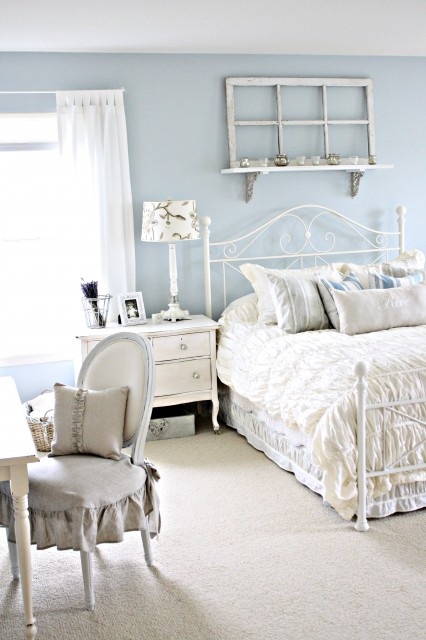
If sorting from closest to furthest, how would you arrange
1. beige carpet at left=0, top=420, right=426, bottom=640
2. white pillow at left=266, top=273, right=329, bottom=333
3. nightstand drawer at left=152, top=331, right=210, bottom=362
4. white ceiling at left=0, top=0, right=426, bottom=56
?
beige carpet at left=0, top=420, right=426, bottom=640 → white ceiling at left=0, top=0, right=426, bottom=56 → white pillow at left=266, top=273, right=329, bottom=333 → nightstand drawer at left=152, top=331, right=210, bottom=362

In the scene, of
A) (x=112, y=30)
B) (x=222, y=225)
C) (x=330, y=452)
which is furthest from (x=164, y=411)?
(x=112, y=30)

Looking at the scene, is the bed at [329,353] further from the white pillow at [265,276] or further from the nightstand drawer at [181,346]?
the nightstand drawer at [181,346]

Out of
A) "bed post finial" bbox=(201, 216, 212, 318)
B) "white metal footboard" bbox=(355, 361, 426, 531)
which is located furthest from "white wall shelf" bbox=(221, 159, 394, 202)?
"white metal footboard" bbox=(355, 361, 426, 531)

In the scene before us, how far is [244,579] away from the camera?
9.71 feet

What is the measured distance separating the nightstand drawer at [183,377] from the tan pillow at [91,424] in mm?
1582

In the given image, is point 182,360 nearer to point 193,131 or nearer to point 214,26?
point 193,131

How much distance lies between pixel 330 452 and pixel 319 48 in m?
2.90

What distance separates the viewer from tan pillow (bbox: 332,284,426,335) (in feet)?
14.4

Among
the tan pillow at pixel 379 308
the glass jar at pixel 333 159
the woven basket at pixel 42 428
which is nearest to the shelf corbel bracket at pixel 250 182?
the glass jar at pixel 333 159

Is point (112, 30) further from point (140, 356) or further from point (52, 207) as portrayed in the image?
point (140, 356)

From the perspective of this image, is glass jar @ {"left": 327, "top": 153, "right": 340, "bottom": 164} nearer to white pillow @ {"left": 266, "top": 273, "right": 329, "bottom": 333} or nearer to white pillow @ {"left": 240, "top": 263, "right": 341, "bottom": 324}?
white pillow @ {"left": 240, "top": 263, "right": 341, "bottom": 324}

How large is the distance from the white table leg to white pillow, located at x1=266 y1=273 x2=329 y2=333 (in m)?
2.31

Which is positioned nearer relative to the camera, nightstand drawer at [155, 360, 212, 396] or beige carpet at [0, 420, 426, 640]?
beige carpet at [0, 420, 426, 640]

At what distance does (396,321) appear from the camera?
445 cm
